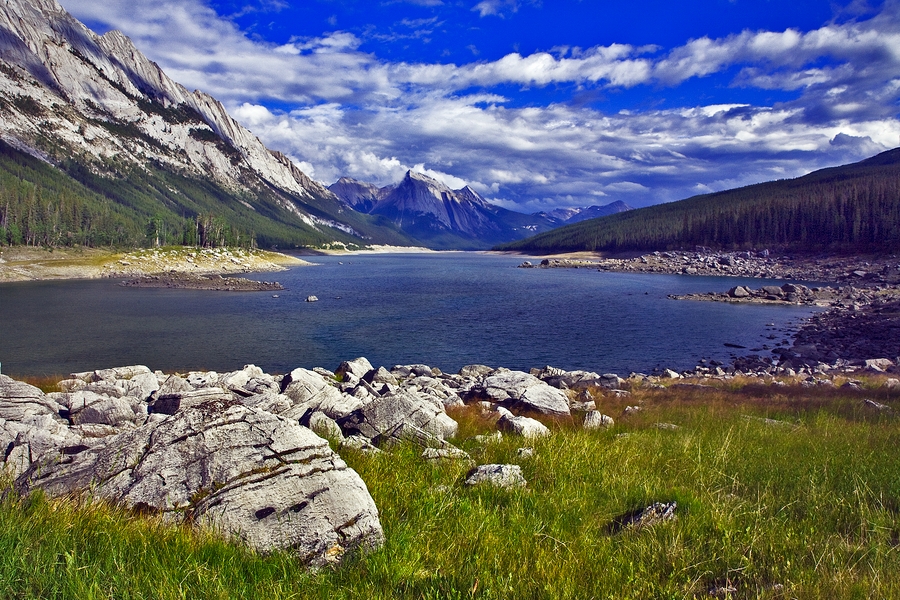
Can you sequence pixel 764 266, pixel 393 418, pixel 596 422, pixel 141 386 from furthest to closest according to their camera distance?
pixel 764 266
pixel 141 386
pixel 596 422
pixel 393 418

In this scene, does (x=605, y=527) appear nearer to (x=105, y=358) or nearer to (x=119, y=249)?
(x=105, y=358)

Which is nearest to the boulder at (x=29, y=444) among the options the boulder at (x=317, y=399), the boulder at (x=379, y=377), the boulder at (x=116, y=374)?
the boulder at (x=317, y=399)

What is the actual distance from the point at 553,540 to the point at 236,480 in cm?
343

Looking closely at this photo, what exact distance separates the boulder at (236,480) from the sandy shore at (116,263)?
103373mm

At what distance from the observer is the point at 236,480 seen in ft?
17.2

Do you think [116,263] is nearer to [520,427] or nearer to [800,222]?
[520,427]

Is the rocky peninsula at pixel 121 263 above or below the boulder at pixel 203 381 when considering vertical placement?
above

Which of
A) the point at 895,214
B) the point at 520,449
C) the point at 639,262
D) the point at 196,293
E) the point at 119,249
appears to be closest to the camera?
the point at 520,449

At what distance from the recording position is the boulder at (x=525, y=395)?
50.0 feet

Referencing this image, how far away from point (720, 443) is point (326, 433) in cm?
702

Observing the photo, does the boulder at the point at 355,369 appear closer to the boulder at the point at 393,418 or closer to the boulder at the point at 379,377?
the boulder at the point at 379,377

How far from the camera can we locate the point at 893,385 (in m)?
19.8

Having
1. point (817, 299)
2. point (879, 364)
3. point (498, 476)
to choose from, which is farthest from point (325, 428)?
point (817, 299)

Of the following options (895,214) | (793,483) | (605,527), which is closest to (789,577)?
(605,527)
